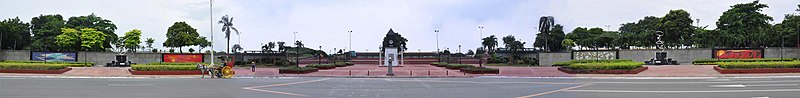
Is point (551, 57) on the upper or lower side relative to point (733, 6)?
lower

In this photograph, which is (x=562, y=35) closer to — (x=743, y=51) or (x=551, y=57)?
(x=551, y=57)

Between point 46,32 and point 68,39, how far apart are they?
894 cm

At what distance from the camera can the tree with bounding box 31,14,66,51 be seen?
220 feet

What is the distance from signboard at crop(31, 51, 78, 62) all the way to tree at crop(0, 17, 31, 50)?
1152cm

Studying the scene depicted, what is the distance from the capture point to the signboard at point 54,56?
5122 cm

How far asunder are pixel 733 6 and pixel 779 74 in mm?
28141

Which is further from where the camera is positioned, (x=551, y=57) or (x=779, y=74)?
(x=551, y=57)

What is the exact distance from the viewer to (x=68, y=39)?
6238 centimetres

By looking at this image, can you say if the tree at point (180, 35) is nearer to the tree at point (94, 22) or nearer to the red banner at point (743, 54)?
the tree at point (94, 22)

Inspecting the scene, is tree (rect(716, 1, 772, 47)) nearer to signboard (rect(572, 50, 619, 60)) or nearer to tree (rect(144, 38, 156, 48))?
signboard (rect(572, 50, 619, 60))

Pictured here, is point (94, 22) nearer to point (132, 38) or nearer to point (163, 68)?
point (132, 38)

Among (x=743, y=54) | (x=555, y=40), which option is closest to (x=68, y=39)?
(x=743, y=54)

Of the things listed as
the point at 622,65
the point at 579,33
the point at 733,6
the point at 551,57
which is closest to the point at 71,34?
the point at 551,57

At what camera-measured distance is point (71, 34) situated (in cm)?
6294
